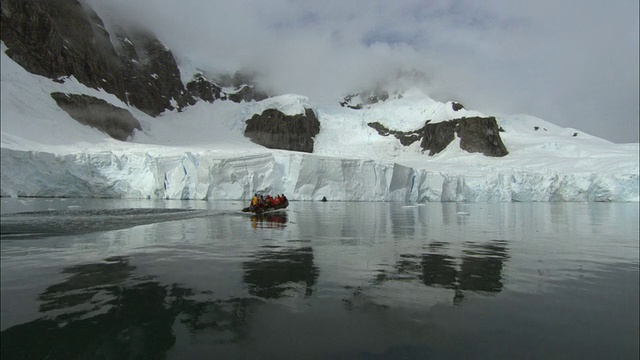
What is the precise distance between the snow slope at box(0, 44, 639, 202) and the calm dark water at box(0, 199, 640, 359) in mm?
28959

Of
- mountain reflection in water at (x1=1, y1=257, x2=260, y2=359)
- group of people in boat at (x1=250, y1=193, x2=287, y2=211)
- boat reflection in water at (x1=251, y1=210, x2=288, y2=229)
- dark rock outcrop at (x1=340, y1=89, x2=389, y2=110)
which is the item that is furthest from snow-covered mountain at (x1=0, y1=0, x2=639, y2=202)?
mountain reflection in water at (x1=1, y1=257, x2=260, y2=359)

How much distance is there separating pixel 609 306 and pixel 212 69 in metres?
123

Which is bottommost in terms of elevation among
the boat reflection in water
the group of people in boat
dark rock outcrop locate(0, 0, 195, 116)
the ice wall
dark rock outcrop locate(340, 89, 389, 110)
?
the boat reflection in water

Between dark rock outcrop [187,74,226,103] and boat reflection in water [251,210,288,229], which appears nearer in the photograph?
boat reflection in water [251,210,288,229]

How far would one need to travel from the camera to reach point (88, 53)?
77.1m

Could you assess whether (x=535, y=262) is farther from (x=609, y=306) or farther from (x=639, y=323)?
(x=639, y=323)

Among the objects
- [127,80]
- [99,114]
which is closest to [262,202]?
[99,114]

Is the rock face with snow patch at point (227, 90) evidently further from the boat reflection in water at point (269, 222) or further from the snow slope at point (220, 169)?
the boat reflection in water at point (269, 222)

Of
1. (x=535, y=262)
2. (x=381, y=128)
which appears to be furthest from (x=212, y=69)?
(x=535, y=262)

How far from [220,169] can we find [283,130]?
61.8 meters

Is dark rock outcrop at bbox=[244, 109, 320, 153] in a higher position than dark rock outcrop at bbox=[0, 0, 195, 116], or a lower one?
lower

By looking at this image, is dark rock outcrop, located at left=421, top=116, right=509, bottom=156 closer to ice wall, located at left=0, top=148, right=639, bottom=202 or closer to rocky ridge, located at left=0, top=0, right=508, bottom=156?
rocky ridge, located at left=0, top=0, right=508, bottom=156

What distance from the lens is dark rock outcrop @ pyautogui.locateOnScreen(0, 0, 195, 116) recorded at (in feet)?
→ 206

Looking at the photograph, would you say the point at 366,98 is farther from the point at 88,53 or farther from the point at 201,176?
the point at 201,176
